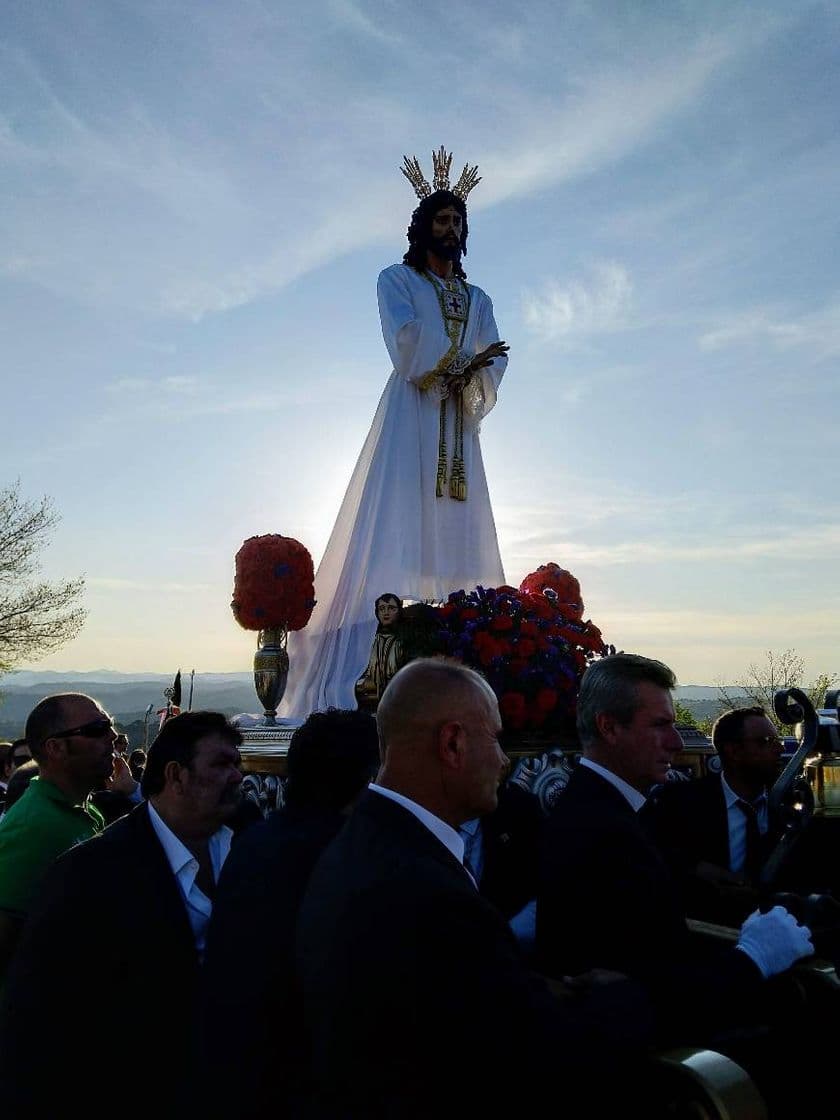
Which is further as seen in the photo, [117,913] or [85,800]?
[85,800]

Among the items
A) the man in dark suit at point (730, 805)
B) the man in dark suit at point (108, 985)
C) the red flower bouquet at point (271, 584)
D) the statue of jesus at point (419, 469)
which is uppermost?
the statue of jesus at point (419, 469)

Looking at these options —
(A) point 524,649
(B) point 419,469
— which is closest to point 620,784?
(A) point 524,649

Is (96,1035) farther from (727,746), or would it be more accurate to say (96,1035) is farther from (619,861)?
(727,746)

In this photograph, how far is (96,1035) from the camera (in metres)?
2.85

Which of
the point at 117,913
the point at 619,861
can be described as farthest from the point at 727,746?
the point at 117,913

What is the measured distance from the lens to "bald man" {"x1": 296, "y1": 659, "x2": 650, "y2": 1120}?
187cm

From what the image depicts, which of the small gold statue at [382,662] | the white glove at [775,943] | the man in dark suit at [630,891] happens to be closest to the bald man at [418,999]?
the man in dark suit at [630,891]

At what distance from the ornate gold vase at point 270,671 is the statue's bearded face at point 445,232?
12.6ft

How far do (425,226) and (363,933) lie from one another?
28.0 feet

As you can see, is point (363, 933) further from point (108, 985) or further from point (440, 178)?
point (440, 178)

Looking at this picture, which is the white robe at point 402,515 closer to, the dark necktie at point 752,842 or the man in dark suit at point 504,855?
the man in dark suit at point 504,855

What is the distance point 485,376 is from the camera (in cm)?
938

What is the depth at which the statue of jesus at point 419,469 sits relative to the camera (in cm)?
869

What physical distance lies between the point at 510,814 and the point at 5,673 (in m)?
23.4
